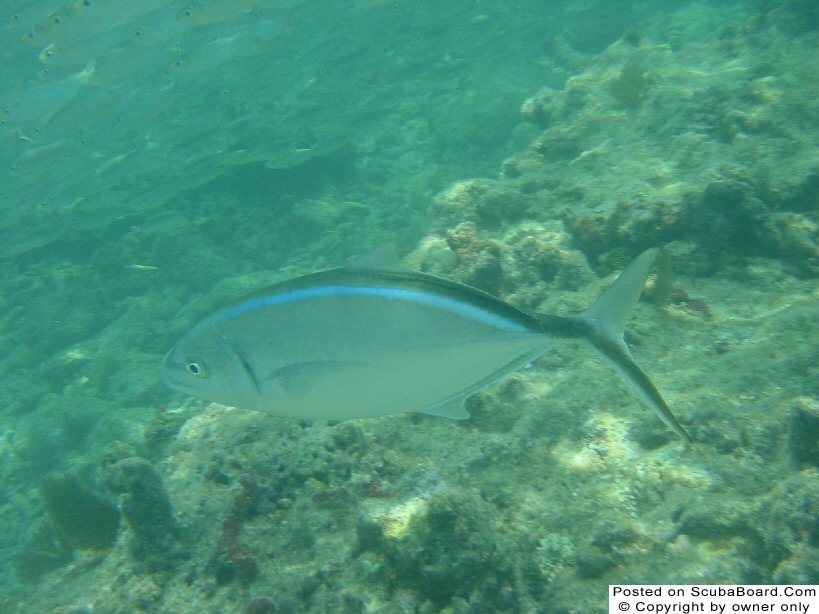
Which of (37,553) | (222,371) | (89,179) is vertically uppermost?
(222,371)

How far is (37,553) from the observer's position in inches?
215

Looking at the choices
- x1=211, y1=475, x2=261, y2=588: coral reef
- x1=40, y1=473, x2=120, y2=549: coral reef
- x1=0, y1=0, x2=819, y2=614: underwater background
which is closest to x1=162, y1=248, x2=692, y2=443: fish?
x1=0, y1=0, x2=819, y2=614: underwater background

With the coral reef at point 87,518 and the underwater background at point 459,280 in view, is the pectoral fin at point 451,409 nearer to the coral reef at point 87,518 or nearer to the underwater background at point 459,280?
the underwater background at point 459,280

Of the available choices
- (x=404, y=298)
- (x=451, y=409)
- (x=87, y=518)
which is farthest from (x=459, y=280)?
(x=87, y=518)

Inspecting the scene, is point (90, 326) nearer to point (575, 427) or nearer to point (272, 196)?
point (272, 196)

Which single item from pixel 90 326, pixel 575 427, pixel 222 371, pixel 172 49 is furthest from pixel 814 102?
pixel 172 49

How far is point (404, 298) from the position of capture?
1692 millimetres

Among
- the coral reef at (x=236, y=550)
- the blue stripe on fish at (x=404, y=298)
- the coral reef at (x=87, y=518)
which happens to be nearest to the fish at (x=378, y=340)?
the blue stripe on fish at (x=404, y=298)

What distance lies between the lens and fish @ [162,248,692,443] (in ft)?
5.58

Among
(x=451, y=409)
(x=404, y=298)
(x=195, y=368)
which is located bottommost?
(x=451, y=409)

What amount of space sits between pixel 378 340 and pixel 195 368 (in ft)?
2.45

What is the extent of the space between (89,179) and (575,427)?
1570 cm

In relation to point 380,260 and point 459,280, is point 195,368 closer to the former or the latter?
point 380,260

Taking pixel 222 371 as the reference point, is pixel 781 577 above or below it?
below
